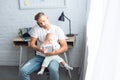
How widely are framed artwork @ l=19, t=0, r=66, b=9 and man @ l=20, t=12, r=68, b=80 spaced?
0.69 m

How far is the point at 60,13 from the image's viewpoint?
3.25 m

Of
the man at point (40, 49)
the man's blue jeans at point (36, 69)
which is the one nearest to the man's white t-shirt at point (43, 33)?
the man at point (40, 49)

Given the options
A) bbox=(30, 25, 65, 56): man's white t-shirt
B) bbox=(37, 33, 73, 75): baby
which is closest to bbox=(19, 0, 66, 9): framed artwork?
bbox=(30, 25, 65, 56): man's white t-shirt

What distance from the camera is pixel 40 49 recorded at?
101 inches

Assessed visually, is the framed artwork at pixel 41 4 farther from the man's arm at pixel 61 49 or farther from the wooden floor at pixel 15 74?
the wooden floor at pixel 15 74

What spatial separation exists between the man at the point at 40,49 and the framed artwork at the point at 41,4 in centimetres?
69

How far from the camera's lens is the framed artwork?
3214 millimetres

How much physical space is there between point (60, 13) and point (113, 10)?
2.52 metres

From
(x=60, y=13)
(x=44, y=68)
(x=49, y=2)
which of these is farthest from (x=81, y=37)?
(x=44, y=68)

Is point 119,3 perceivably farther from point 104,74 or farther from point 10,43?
point 10,43


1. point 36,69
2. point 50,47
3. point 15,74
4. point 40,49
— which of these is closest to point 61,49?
point 50,47

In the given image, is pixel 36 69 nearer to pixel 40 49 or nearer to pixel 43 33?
pixel 40 49

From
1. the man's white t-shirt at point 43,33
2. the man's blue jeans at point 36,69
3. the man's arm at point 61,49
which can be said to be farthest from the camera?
the man's white t-shirt at point 43,33

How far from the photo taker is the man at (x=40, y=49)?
242cm
